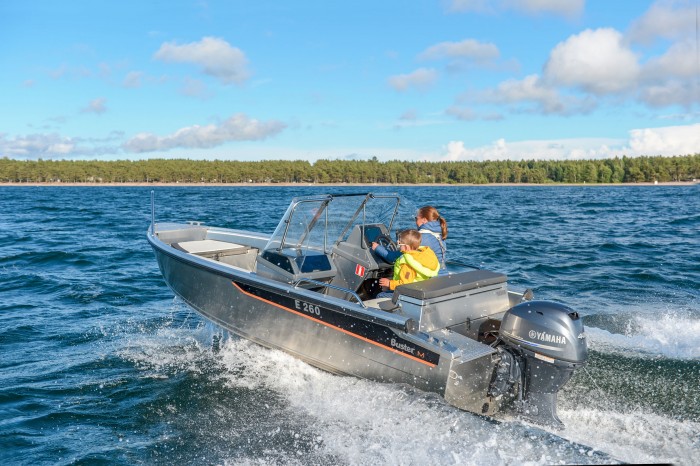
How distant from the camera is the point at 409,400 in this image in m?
4.57

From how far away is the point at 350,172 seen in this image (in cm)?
13662

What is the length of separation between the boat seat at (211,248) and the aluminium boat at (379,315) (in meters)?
0.49

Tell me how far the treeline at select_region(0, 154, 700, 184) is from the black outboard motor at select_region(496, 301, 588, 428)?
131852 millimetres

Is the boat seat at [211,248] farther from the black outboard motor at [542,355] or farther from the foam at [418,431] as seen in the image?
the black outboard motor at [542,355]

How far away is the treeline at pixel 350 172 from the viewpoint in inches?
4847

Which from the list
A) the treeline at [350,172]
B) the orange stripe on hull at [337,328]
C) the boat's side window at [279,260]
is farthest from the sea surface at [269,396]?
the treeline at [350,172]

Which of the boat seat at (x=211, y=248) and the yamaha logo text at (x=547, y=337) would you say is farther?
the boat seat at (x=211, y=248)

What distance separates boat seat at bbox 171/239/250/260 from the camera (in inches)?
303

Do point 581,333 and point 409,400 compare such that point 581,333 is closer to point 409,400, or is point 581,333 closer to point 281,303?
point 409,400

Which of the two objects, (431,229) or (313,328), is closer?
(313,328)

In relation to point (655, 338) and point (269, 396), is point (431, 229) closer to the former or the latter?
point (269, 396)

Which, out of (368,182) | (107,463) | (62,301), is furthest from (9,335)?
(368,182)

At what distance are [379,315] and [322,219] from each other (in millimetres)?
1856

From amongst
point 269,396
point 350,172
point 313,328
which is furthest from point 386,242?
point 350,172
